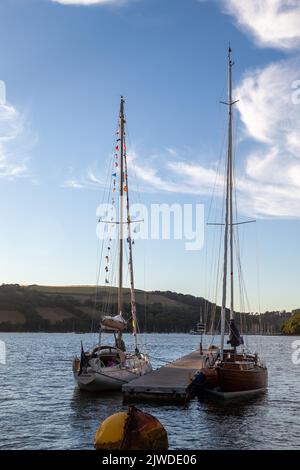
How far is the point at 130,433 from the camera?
15.4 m

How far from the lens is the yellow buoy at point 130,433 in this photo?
50.3ft

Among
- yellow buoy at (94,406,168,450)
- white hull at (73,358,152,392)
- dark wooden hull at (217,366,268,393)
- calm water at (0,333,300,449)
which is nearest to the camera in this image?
yellow buoy at (94,406,168,450)

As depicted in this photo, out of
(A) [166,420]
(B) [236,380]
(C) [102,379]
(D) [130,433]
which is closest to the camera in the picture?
(D) [130,433]

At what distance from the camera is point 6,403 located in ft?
116

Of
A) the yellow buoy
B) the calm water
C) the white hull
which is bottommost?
the calm water

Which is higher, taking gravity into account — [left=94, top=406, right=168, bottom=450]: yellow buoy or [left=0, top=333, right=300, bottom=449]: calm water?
[left=94, top=406, right=168, bottom=450]: yellow buoy

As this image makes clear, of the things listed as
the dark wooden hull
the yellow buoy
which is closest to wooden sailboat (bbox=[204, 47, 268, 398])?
the dark wooden hull

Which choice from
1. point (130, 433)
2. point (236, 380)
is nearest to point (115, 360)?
point (236, 380)

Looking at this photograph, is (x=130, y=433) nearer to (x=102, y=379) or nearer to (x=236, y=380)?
(x=236, y=380)

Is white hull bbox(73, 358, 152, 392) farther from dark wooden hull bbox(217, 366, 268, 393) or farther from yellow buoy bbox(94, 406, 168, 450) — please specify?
yellow buoy bbox(94, 406, 168, 450)

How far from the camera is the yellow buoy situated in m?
15.3

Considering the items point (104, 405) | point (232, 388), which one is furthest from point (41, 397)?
point (232, 388)
